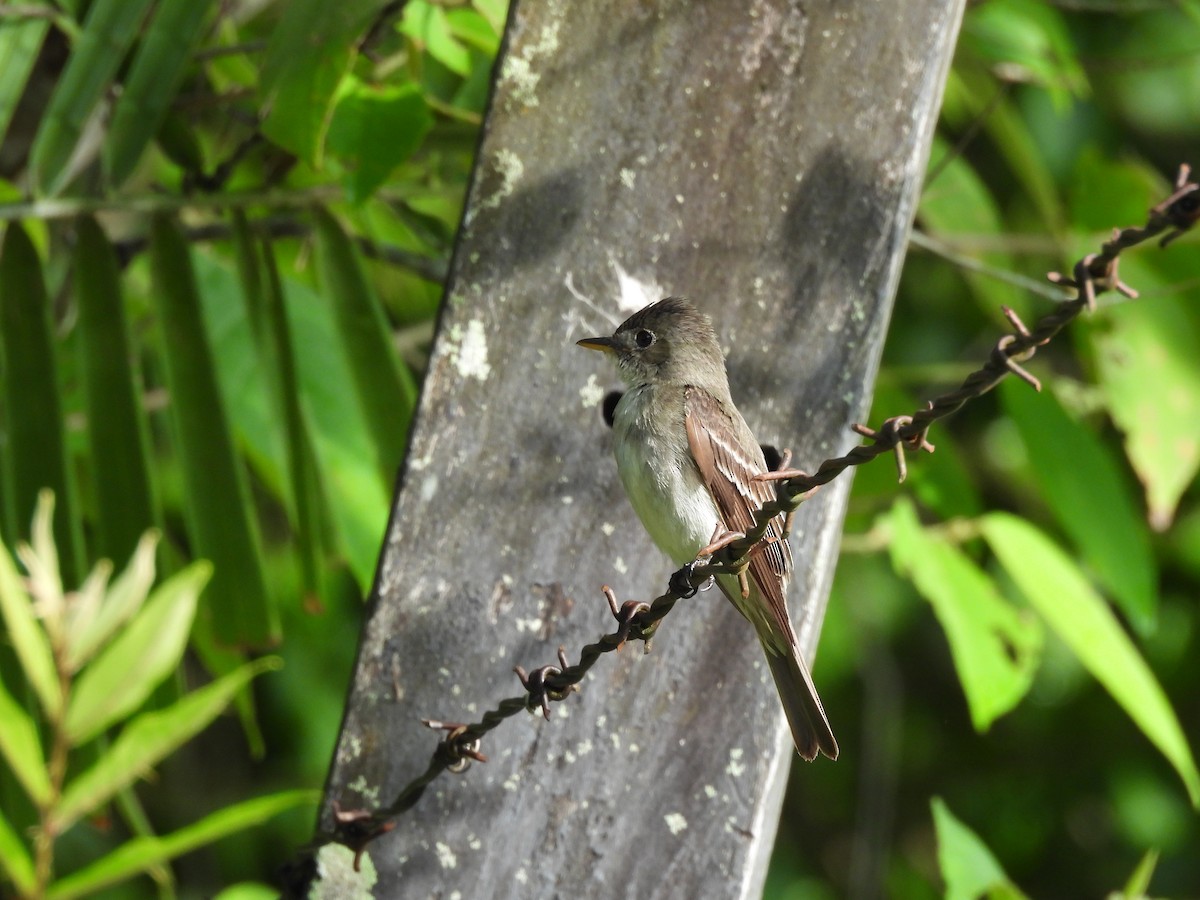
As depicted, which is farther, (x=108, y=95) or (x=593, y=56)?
(x=108, y=95)

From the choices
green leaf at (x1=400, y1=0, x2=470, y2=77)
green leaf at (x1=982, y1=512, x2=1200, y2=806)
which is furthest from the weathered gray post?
green leaf at (x1=982, y1=512, x2=1200, y2=806)

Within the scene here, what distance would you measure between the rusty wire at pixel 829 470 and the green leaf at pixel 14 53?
1712 millimetres

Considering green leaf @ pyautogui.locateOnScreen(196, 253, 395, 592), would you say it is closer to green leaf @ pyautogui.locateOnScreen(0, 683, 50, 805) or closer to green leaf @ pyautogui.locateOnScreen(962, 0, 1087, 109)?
green leaf @ pyautogui.locateOnScreen(0, 683, 50, 805)

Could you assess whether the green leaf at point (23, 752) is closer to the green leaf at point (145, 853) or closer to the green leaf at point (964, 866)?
the green leaf at point (145, 853)

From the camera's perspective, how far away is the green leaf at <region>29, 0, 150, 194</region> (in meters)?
2.66

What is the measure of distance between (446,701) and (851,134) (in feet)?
3.97

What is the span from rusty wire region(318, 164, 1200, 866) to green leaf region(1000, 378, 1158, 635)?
157cm

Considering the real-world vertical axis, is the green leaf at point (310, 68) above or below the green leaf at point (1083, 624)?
above

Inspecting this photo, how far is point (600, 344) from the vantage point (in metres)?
2.24

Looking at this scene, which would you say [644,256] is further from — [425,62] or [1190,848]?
[1190,848]

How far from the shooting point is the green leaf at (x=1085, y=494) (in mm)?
3207

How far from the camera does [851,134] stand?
7.72ft

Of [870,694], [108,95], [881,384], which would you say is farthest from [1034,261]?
[108,95]

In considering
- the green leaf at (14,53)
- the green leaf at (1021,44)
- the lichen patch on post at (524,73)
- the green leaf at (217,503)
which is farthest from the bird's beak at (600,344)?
the green leaf at (1021,44)
